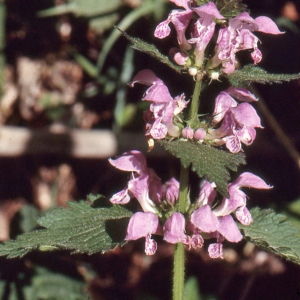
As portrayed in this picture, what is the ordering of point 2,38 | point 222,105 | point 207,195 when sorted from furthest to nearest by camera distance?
point 2,38
point 207,195
point 222,105

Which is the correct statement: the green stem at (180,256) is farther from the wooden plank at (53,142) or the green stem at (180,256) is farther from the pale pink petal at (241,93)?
the wooden plank at (53,142)

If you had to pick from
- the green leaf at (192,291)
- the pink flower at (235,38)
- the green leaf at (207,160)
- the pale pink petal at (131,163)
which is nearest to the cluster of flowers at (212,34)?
the pink flower at (235,38)

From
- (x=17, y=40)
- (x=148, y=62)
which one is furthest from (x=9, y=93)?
(x=148, y=62)

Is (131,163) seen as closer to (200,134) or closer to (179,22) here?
(200,134)

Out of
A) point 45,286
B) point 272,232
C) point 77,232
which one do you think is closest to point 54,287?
point 45,286

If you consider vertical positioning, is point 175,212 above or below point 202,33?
below

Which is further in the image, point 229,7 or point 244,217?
point 244,217
